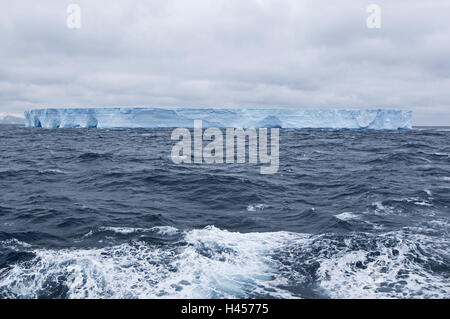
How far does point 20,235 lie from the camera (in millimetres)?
6590

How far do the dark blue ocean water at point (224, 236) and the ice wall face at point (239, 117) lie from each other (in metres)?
31.3

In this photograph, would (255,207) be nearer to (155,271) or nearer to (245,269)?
(245,269)

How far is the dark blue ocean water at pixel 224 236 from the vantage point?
4855 millimetres

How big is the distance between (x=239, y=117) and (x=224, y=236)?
123ft

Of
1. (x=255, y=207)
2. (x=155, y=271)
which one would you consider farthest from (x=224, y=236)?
(x=255, y=207)

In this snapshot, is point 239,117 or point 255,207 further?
point 239,117

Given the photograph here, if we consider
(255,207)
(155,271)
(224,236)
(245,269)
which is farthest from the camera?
(255,207)

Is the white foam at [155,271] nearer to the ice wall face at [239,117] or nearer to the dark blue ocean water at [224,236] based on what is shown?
the dark blue ocean water at [224,236]

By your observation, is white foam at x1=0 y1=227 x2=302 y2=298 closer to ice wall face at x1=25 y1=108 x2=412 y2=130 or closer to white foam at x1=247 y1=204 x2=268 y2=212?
white foam at x1=247 y1=204 x2=268 y2=212

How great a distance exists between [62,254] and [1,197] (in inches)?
196

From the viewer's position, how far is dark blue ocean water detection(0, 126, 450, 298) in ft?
15.9

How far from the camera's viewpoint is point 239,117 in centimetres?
4338
